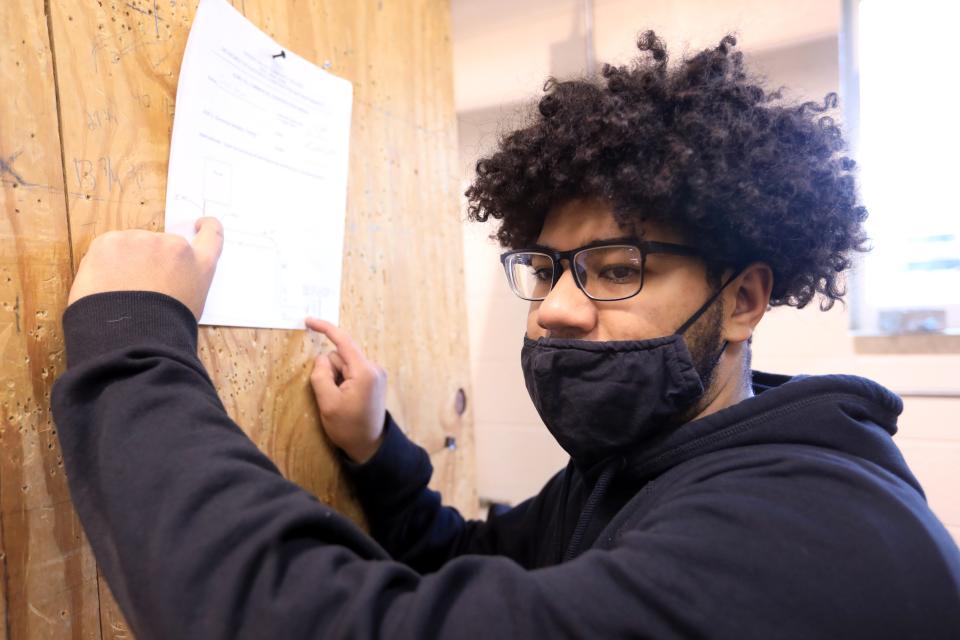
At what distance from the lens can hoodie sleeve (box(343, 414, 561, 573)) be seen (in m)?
0.96

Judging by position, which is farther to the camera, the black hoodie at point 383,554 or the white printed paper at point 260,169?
the white printed paper at point 260,169

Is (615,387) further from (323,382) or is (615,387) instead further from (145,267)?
(145,267)

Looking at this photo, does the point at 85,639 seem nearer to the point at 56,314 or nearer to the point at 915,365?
the point at 56,314

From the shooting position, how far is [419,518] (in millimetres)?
1015

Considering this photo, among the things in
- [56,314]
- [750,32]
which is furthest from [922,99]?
[56,314]

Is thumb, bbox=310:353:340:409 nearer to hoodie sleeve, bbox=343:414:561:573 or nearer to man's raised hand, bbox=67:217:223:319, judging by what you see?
hoodie sleeve, bbox=343:414:561:573

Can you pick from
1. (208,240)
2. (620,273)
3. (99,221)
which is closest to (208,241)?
(208,240)

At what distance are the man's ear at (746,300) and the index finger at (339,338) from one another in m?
0.52

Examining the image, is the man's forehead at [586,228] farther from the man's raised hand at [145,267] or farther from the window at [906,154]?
the window at [906,154]

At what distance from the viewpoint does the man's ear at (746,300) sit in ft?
2.76

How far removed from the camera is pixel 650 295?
0.79m

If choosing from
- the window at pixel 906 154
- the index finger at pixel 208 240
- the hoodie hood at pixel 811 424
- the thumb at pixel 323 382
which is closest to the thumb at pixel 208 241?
the index finger at pixel 208 240

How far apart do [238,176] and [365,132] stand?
298 millimetres

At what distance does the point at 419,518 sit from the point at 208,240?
55 centimetres
